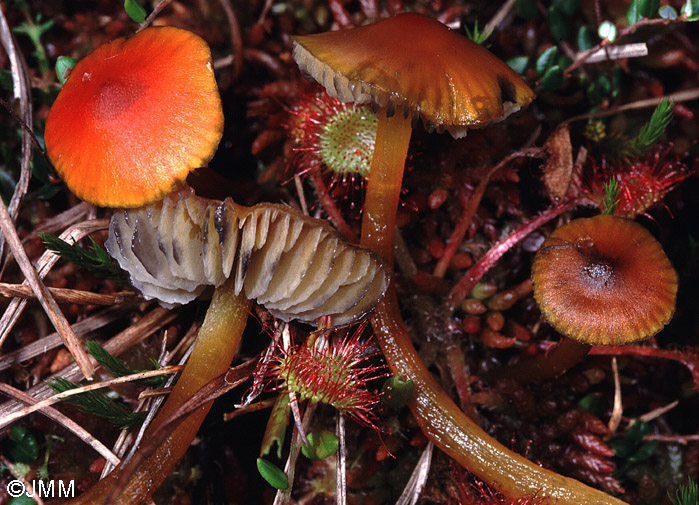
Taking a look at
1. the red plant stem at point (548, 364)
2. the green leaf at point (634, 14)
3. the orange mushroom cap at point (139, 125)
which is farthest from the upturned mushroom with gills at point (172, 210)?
the green leaf at point (634, 14)

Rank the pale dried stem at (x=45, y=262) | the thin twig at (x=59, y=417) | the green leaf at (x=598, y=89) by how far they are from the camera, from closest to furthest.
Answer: the thin twig at (x=59, y=417) < the pale dried stem at (x=45, y=262) < the green leaf at (x=598, y=89)

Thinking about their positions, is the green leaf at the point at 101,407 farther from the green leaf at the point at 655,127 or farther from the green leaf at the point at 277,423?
the green leaf at the point at 655,127

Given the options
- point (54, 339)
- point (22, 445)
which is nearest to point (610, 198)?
point (54, 339)

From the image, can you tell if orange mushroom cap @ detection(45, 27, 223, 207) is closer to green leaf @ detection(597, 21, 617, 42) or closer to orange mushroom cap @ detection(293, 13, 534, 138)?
orange mushroom cap @ detection(293, 13, 534, 138)

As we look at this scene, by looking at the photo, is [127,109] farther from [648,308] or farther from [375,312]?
[648,308]

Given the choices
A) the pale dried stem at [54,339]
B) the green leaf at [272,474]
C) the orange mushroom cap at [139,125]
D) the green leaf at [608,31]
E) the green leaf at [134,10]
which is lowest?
the green leaf at [272,474]

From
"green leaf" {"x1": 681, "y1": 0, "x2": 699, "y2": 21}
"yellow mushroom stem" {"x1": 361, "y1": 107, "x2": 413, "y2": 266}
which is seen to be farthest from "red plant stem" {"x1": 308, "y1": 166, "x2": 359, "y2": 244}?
"green leaf" {"x1": 681, "y1": 0, "x2": 699, "y2": 21}

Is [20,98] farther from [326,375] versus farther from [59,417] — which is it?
[326,375]

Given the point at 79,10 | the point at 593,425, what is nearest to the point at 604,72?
the point at 593,425
